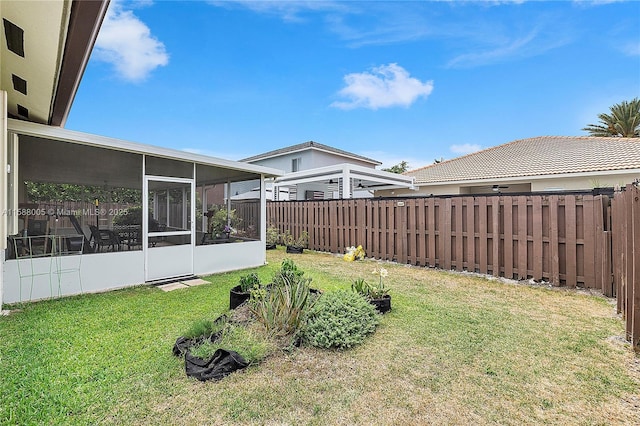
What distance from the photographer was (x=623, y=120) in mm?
20062

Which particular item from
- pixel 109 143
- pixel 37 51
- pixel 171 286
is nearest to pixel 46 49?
pixel 37 51

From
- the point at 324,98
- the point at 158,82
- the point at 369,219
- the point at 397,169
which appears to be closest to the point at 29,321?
the point at 369,219

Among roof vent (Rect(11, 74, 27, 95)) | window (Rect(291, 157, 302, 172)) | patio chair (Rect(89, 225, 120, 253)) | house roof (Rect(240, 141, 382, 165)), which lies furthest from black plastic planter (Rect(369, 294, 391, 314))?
window (Rect(291, 157, 302, 172))

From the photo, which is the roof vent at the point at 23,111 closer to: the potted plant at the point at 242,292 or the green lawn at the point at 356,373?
the green lawn at the point at 356,373

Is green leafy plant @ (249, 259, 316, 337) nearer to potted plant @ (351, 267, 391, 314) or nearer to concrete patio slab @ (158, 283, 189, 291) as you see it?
potted plant @ (351, 267, 391, 314)

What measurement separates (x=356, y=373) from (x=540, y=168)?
1368 cm

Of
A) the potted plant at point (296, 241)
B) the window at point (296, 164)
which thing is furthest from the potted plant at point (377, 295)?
the window at point (296, 164)

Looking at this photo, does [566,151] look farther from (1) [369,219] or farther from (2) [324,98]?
(2) [324,98]

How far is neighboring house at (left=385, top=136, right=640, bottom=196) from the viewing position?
11.0 m

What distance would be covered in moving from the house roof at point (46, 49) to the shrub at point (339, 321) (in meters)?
3.52

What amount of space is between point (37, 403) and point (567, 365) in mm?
4544

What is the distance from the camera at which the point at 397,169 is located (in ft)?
137

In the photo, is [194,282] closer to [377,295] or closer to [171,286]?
[171,286]

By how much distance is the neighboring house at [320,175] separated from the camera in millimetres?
13836
